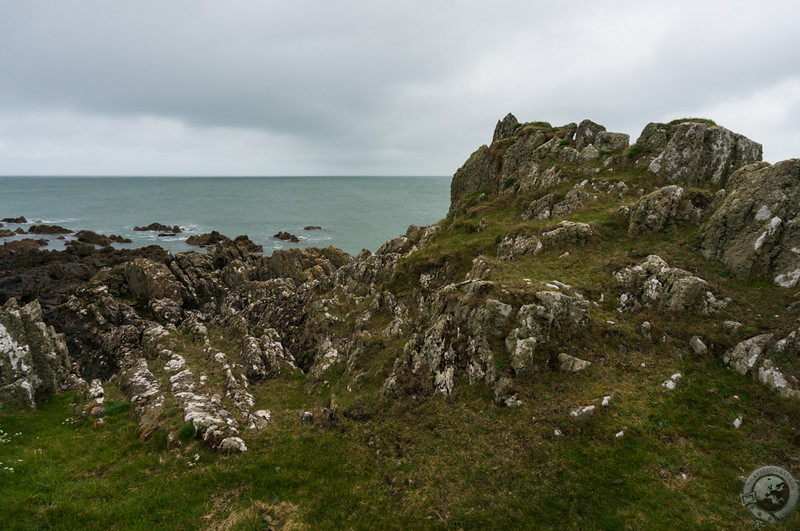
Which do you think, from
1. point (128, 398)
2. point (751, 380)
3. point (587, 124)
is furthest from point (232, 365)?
point (587, 124)

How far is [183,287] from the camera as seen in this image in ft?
132

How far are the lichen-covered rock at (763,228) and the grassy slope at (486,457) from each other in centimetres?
93

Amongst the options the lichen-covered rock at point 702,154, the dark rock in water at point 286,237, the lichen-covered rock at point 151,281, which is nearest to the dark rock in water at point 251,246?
the dark rock in water at point 286,237

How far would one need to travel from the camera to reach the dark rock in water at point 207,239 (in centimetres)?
7325

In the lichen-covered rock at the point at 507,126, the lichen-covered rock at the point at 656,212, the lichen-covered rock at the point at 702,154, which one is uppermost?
the lichen-covered rock at the point at 507,126

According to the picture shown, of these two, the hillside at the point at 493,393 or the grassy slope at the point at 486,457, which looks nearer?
the grassy slope at the point at 486,457

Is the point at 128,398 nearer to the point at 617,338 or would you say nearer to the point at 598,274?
the point at 617,338

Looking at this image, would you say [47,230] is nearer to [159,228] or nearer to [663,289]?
[159,228]

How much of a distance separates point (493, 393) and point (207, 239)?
7718 centimetres

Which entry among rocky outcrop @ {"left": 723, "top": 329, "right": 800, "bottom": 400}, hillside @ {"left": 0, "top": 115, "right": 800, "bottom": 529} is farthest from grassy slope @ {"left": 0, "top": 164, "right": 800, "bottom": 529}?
rocky outcrop @ {"left": 723, "top": 329, "right": 800, "bottom": 400}

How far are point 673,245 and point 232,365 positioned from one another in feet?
92.2

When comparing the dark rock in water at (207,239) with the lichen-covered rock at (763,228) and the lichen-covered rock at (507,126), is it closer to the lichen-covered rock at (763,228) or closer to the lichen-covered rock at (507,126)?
the lichen-covered rock at (507,126)

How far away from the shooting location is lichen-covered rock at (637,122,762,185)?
1001 inches

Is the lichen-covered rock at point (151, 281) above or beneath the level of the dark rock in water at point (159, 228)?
beneath
